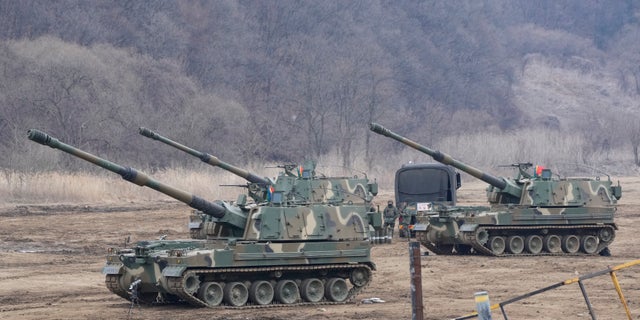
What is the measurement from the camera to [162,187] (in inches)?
727

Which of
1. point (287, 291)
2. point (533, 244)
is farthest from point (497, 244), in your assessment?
point (287, 291)

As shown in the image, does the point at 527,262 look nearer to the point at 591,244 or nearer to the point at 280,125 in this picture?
the point at 591,244

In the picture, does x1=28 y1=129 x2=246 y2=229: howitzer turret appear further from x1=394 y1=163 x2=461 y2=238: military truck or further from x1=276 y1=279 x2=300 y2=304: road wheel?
x1=394 y1=163 x2=461 y2=238: military truck

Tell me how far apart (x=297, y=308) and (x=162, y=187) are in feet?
8.62

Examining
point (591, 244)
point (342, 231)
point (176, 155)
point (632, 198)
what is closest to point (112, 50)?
point (176, 155)

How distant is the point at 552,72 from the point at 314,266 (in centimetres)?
7344

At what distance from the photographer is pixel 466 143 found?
6228cm

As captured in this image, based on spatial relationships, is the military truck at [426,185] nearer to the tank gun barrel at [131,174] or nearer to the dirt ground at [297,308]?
the dirt ground at [297,308]

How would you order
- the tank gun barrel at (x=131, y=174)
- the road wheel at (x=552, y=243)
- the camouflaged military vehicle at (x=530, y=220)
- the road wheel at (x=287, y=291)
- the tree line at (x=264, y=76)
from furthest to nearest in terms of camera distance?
the tree line at (x=264, y=76) → the road wheel at (x=552, y=243) → the camouflaged military vehicle at (x=530, y=220) → the road wheel at (x=287, y=291) → the tank gun barrel at (x=131, y=174)

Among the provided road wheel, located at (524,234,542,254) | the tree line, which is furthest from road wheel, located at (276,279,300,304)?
the tree line

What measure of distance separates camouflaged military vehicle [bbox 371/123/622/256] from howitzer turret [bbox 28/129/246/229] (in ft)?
27.3

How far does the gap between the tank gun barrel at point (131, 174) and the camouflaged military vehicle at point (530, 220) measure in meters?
8.61

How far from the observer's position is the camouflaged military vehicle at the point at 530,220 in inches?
1055

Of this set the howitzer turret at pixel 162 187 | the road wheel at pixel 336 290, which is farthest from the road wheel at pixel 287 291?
the howitzer turret at pixel 162 187
